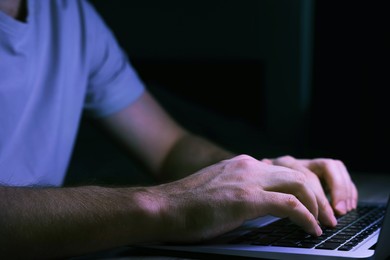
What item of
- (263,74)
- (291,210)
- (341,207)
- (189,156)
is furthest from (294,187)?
(263,74)

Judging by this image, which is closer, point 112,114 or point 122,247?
point 122,247

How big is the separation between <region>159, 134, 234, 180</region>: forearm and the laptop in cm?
46

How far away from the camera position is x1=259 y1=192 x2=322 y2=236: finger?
0.75 meters

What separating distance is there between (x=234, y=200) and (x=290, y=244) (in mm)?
82

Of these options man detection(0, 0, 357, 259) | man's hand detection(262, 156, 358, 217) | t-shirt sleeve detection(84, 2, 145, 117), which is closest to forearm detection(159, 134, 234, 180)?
man detection(0, 0, 357, 259)

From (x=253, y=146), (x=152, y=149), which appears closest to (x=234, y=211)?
(x=152, y=149)

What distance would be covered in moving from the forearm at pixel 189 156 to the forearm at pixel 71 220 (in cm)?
55

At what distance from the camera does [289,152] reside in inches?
78.5

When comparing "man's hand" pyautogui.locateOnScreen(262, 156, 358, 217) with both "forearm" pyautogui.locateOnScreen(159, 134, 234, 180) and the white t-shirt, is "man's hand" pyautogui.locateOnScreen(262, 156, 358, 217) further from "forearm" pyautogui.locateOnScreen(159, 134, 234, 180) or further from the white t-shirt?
the white t-shirt

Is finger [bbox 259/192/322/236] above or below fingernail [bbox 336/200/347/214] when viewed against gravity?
above

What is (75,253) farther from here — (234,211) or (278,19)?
(278,19)

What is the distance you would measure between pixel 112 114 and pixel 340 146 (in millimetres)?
976

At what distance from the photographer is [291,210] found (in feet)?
2.45

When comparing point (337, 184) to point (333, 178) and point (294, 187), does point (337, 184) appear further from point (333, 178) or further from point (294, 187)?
point (294, 187)
